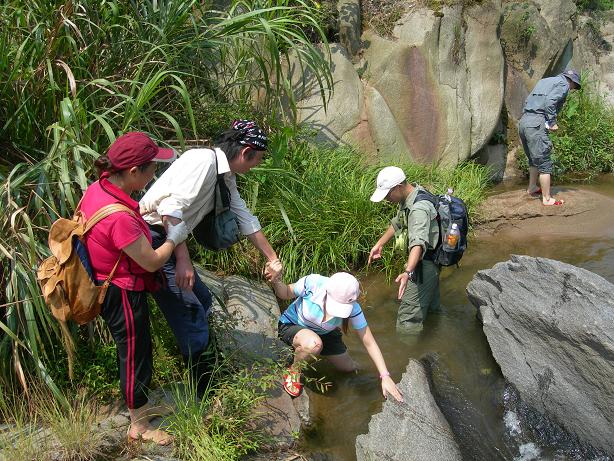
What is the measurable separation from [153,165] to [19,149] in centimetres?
155

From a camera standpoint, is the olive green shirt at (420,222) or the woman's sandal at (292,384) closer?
the woman's sandal at (292,384)

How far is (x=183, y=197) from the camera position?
2.87 metres

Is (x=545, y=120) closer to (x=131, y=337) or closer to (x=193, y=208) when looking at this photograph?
(x=193, y=208)

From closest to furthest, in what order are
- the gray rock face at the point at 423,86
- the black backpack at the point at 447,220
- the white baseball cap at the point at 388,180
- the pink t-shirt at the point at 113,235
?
the pink t-shirt at the point at 113,235 → the white baseball cap at the point at 388,180 → the black backpack at the point at 447,220 → the gray rock face at the point at 423,86

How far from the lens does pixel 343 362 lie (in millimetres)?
3965

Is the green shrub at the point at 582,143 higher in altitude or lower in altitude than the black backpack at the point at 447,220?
lower

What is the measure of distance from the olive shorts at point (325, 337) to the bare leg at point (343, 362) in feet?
0.12

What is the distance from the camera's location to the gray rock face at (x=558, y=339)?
3.28 m

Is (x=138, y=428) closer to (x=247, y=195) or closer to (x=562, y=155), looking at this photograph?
(x=247, y=195)

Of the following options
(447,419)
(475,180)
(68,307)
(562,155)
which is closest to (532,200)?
(475,180)

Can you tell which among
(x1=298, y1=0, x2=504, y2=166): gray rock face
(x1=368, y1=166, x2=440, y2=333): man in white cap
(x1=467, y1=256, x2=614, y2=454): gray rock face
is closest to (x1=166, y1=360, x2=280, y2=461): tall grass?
(x1=368, y1=166, x2=440, y2=333): man in white cap

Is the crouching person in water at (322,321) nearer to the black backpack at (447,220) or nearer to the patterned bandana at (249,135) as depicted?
the patterned bandana at (249,135)

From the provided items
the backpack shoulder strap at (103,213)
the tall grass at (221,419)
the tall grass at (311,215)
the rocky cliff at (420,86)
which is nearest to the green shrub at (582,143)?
the rocky cliff at (420,86)

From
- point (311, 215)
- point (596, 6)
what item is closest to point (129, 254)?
point (311, 215)
